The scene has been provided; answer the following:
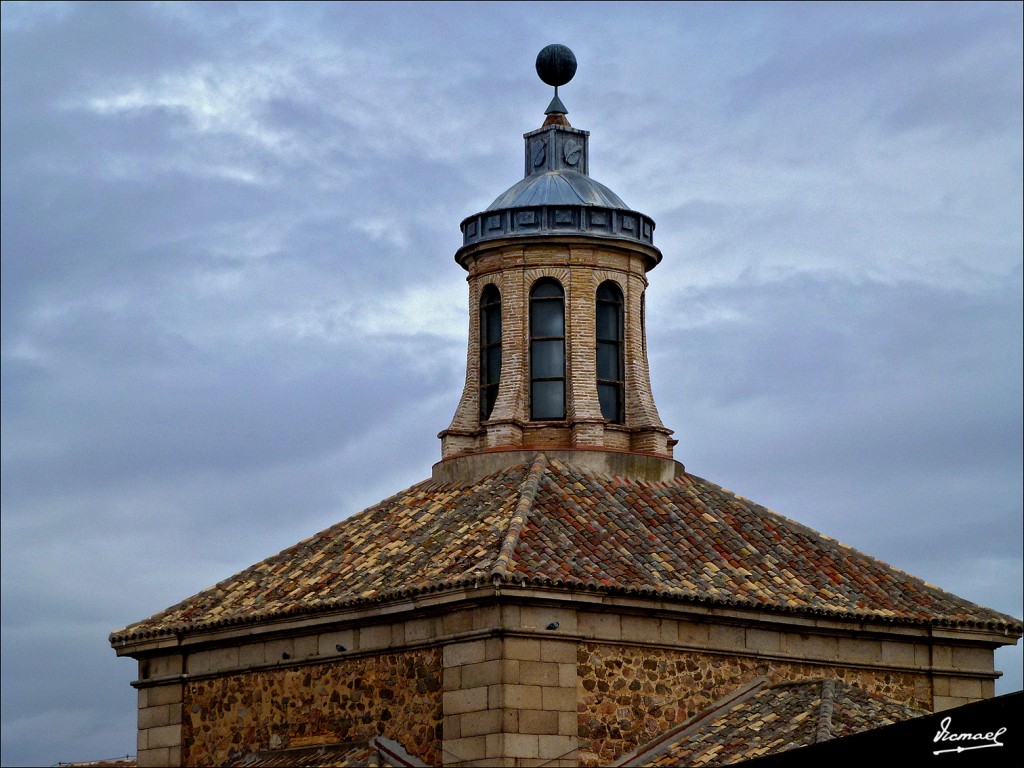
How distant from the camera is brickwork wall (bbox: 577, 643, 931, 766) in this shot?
84.2ft

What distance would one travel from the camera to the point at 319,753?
A: 26859mm

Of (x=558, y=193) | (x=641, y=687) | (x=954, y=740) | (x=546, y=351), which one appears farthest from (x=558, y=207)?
(x=954, y=740)

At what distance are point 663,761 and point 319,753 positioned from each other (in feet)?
13.9

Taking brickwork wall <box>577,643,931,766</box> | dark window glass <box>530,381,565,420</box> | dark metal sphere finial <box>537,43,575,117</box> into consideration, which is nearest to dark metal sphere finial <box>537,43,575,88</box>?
dark metal sphere finial <box>537,43,575,117</box>

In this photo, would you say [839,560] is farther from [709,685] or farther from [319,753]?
[319,753]

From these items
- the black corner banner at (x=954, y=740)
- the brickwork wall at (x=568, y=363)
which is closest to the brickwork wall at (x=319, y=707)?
the brickwork wall at (x=568, y=363)

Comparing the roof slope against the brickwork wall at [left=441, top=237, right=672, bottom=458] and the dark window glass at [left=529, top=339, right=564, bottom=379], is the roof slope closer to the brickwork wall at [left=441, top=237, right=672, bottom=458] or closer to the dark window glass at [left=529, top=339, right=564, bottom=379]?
the brickwork wall at [left=441, top=237, right=672, bottom=458]

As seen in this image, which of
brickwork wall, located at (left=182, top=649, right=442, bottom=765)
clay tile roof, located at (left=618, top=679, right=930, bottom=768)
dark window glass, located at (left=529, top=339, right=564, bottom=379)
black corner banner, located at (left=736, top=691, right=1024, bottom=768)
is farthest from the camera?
dark window glass, located at (left=529, top=339, right=564, bottom=379)

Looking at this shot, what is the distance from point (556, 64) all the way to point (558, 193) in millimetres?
2209

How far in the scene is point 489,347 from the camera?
3059 cm

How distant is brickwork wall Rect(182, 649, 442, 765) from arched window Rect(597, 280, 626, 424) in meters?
5.30

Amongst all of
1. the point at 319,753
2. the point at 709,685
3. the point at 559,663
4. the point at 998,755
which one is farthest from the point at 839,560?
the point at 998,755

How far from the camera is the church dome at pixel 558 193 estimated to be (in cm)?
3028

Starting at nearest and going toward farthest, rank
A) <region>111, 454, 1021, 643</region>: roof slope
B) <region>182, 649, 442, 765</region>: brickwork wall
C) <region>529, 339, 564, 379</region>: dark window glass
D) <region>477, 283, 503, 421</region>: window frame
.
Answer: <region>182, 649, 442, 765</region>: brickwork wall, <region>111, 454, 1021, 643</region>: roof slope, <region>529, 339, 564, 379</region>: dark window glass, <region>477, 283, 503, 421</region>: window frame
